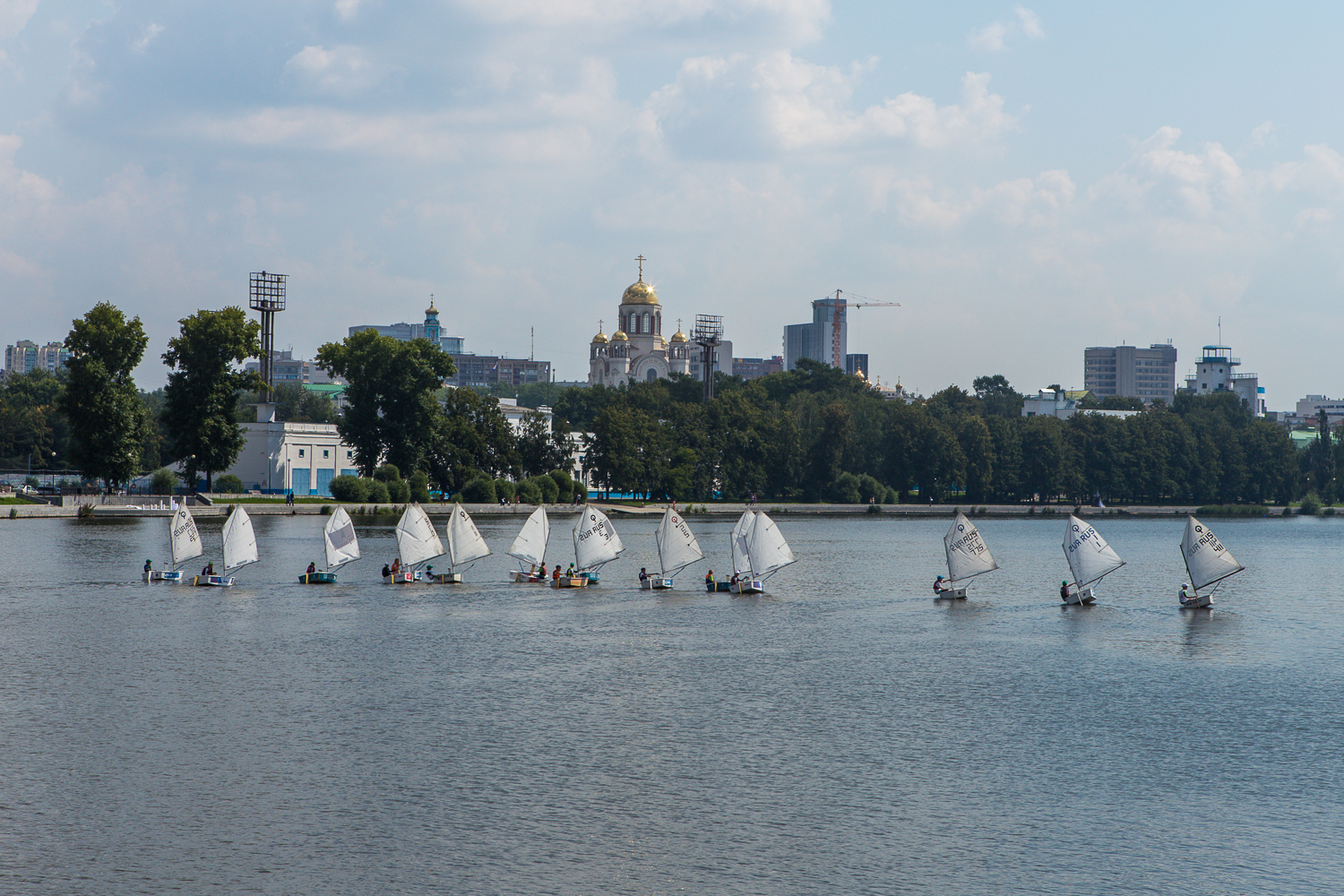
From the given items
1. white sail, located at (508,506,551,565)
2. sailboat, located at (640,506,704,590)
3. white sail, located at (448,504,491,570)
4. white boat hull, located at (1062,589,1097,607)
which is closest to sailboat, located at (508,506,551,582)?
white sail, located at (508,506,551,565)

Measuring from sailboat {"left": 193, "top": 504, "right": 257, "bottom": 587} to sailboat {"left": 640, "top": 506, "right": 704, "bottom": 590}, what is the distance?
21.2 meters

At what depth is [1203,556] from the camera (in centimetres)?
6562

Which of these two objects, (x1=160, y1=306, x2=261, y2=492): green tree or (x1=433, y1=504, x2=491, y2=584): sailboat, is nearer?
(x1=433, y1=504, x2=491, y2=584): sailboat

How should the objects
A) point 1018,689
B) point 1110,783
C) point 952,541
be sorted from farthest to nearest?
point 952,541, point 1018,689, point 1110,783

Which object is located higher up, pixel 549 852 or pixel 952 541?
pixel 952 541

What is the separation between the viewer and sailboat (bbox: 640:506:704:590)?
233 ft

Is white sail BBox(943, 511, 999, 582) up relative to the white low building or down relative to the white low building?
down

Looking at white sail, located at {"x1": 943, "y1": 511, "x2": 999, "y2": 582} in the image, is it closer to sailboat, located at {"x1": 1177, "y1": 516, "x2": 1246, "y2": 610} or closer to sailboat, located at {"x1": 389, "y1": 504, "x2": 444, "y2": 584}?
sailboat, located at {"x1": 1177, "y1": 516, "x2": 1246, "y2": 610}

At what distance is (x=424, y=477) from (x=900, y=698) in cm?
9802

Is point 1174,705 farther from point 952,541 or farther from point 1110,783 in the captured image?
point 952,541

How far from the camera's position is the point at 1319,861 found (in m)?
25.6

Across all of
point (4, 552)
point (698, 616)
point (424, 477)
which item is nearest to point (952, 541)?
point (698, 616)

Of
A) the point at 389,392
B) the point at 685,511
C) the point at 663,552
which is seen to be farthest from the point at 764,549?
the point at 685,511

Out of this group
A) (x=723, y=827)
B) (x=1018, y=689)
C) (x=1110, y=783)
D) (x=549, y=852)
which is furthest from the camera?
(x=1018, y=689)
